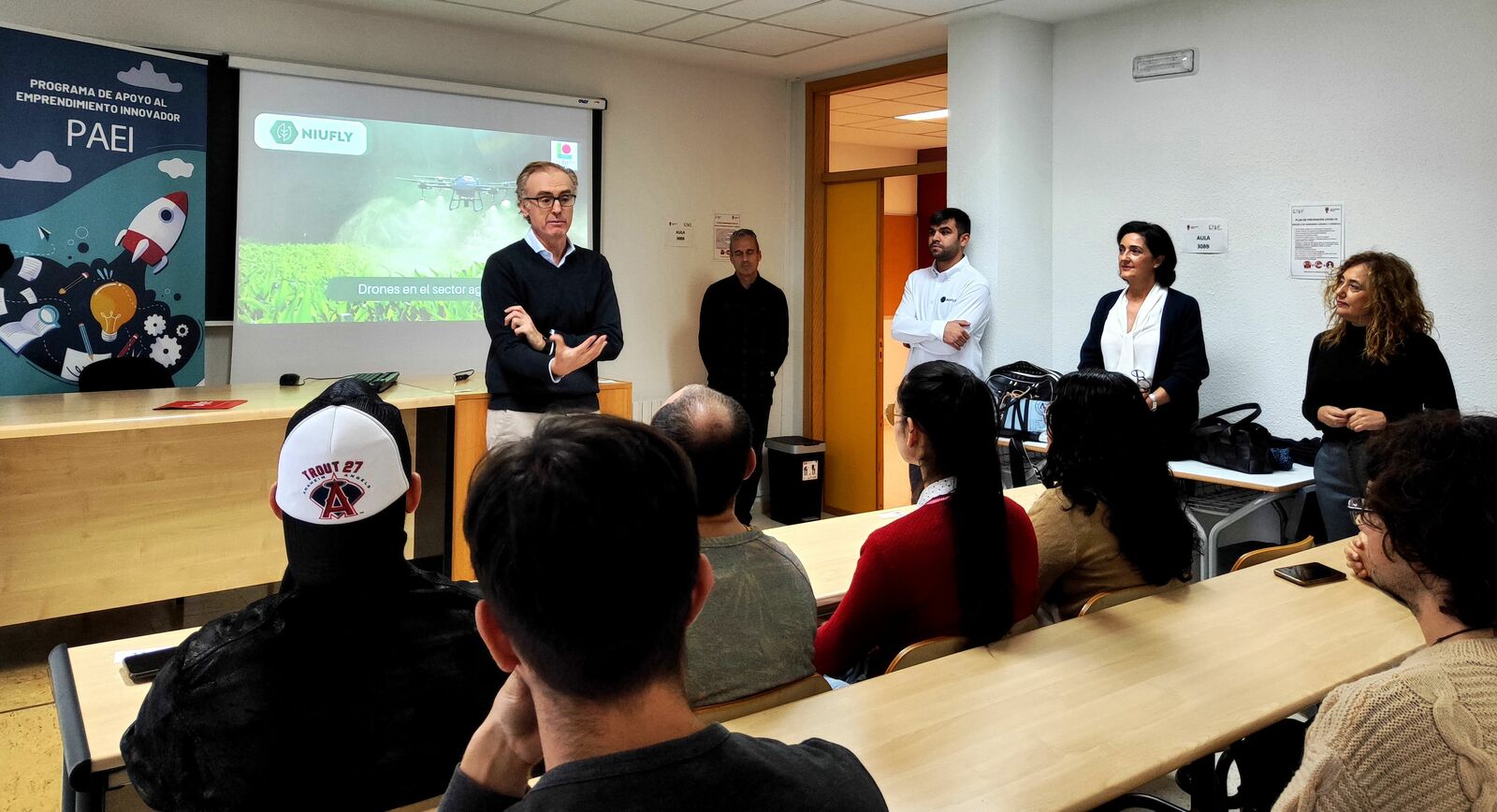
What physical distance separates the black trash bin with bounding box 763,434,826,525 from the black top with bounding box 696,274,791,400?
38cm

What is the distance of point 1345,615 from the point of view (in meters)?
2.13

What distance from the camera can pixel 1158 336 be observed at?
442 centimetres

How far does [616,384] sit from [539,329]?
897 millimetres

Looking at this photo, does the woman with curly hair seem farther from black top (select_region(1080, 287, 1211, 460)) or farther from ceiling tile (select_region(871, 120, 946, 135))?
ceiling tile (select_region(871, 120, 946, 135))

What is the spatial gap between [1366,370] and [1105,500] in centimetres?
206

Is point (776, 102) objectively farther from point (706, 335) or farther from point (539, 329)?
point (539, 329)

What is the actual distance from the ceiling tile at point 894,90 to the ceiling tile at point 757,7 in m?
1.51

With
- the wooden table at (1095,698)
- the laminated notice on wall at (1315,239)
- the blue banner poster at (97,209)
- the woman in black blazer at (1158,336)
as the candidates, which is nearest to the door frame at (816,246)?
the woman in black blazer at (1158,336)

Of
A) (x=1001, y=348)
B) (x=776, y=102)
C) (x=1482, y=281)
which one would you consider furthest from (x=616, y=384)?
(x=1482, y=281)

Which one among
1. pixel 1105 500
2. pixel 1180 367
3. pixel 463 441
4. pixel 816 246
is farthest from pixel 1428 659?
pixel 816 246

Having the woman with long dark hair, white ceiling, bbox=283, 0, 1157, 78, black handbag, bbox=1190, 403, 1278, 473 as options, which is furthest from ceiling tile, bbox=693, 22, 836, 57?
the woman with long dark hair

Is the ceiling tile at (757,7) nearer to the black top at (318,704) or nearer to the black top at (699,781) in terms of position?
the black top at (318,704)

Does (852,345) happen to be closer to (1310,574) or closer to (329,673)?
(1310,574)

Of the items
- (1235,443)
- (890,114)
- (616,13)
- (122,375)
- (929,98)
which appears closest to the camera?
(1235,443)
